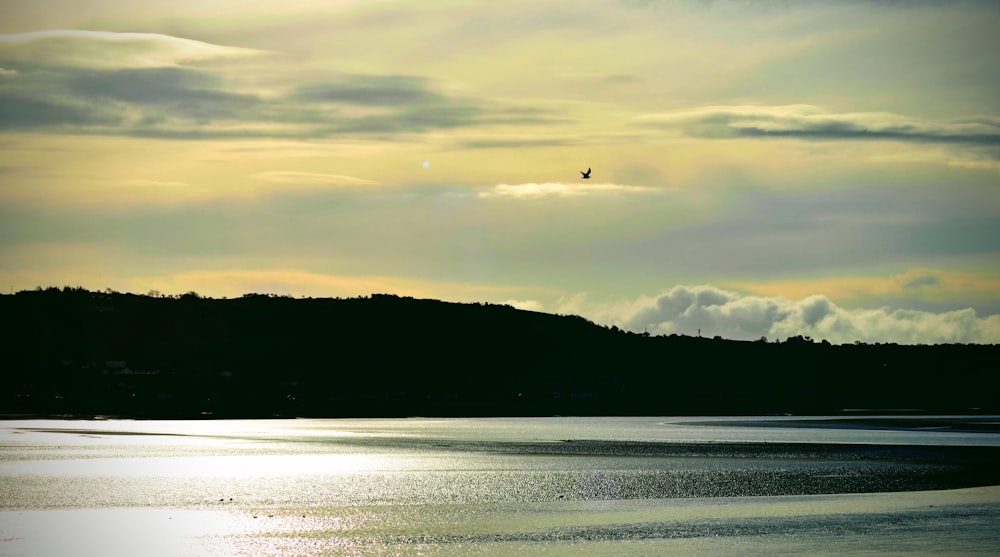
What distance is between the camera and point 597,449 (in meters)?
114

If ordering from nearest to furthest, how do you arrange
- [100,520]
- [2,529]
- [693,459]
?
1. [2,529]
2. [100,520]
3. [693,459]

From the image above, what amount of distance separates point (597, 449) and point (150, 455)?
39.1m

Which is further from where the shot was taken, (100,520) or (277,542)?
(100,520)

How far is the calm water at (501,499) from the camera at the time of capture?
153 feet

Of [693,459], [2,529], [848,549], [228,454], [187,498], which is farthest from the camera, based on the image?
[228,454]

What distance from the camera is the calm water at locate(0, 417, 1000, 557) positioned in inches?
1842

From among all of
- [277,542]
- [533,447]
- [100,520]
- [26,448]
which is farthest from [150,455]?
[277,542]

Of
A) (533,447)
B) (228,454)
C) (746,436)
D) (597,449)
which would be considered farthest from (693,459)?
(746,436)

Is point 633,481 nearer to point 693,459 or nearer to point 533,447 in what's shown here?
point 693,459

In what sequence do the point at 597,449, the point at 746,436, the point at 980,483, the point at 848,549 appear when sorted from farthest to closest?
the point at 746,436
the point at 597,449
the point at 980,483
the point at 848,549

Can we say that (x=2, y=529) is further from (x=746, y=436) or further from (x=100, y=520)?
(x=746, y=436)

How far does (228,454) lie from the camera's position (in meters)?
106

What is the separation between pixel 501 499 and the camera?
63.6 metres

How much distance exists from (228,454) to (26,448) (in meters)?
17.8
